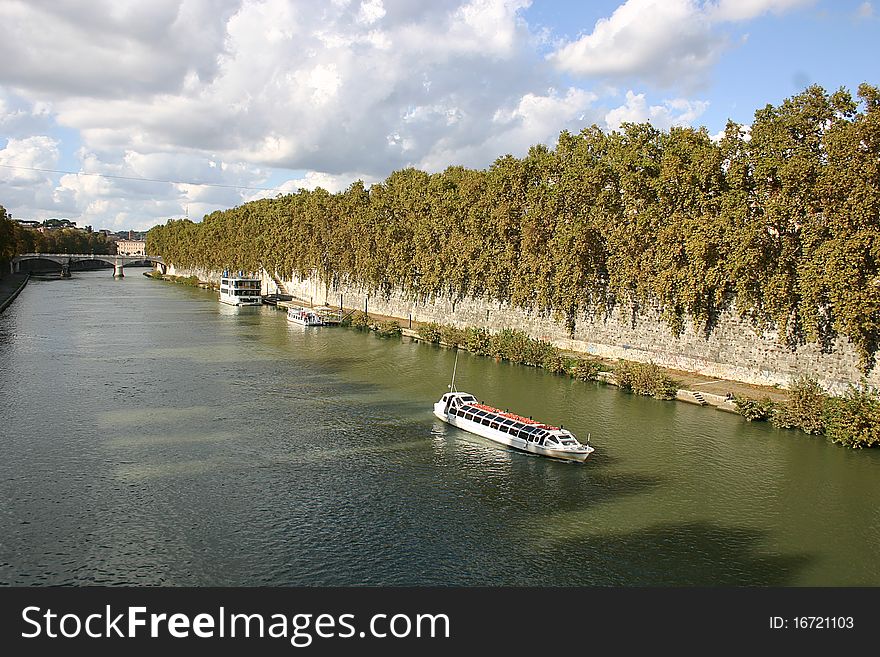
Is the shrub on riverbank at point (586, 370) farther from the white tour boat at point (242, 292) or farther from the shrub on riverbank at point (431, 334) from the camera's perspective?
the white tour boat at point (242, 292)

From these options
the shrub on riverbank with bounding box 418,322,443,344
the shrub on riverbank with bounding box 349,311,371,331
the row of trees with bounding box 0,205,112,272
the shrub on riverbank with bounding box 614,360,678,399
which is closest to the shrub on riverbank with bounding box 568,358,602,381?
the shrub on riverbank with bounding box 614,360,678,399

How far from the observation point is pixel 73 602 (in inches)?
581

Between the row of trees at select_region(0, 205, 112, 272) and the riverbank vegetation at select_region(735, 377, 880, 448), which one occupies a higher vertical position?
the row of trees at select_region(0, 205, 112, 272)

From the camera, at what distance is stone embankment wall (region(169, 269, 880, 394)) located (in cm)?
3366

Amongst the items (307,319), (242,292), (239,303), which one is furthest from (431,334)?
(242,292)

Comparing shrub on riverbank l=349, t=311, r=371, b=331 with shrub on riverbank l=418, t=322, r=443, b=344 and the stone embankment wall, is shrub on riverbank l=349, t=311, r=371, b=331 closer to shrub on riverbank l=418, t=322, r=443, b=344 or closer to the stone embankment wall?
the stone embankment wall

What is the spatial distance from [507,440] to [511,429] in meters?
0.49

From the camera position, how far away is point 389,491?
2230 cm

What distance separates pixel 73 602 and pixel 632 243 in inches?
1406

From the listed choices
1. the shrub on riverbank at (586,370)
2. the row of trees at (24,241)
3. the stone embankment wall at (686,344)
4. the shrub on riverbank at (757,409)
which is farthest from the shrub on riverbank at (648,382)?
the row of trees at (24,241)

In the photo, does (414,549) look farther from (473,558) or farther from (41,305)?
(41,305)

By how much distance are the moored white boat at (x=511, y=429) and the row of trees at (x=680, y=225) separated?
14.9 m

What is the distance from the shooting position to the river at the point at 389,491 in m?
17.3

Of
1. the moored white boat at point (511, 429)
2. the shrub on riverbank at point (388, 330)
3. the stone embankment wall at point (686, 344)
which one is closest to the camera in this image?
the moored white boat at point (511, 429)
